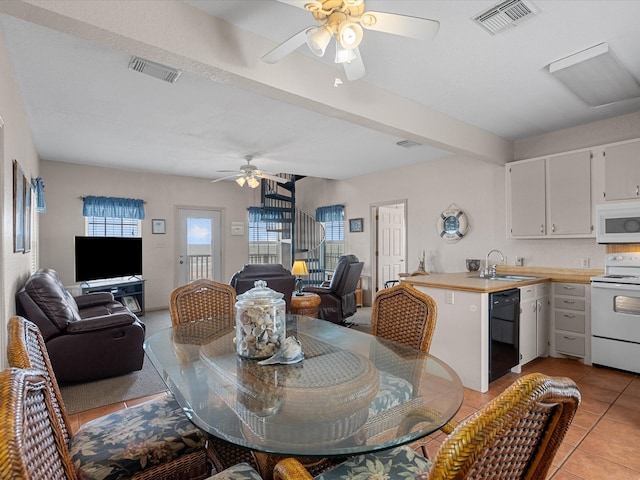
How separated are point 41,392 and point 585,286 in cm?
438

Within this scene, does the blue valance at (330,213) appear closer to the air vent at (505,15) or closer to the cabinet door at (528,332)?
the cabinet door at (528,332)

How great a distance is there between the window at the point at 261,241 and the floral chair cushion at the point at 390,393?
261 inches

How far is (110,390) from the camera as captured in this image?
2955 mm

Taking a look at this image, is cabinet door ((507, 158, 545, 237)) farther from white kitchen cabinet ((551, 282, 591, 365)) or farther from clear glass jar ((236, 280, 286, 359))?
clear glass jar ((236, 280, 286, 359))

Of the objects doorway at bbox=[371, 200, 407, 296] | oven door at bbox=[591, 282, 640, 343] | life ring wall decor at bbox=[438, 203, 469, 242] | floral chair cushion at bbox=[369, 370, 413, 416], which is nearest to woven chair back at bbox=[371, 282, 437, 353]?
floral chair cushion at bbox=[369, 370, 413, 416]

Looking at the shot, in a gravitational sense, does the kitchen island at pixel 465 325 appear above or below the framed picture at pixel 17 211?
below

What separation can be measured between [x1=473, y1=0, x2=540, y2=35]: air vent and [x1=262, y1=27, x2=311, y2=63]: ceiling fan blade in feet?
3.68

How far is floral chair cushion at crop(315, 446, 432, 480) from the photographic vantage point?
1152 millimetres

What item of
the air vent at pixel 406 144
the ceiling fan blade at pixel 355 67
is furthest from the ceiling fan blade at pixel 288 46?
the air vent at pixel 406 144

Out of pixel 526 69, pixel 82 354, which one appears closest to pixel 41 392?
pixel 82 354

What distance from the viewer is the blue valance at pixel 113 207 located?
5965 mm

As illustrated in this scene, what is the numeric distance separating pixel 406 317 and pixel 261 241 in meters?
6.42

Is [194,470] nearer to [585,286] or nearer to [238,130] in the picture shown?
[238,130]

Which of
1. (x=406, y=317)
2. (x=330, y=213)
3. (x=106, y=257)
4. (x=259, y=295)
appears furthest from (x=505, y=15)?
(x=106, y=257)
